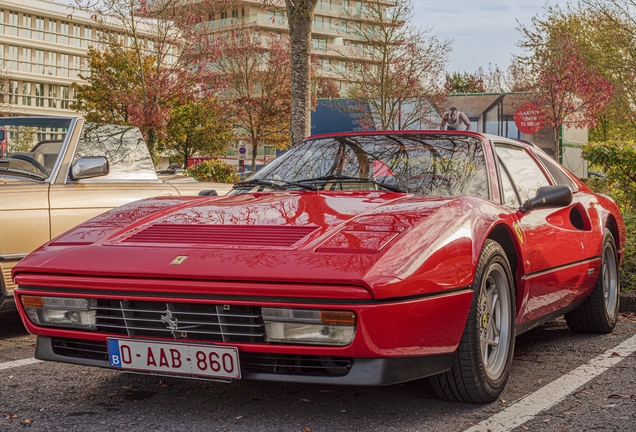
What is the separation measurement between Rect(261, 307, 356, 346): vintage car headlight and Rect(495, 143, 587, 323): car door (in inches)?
58.5

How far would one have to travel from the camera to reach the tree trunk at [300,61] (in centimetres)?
1080

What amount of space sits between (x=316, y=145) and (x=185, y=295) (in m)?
1.91

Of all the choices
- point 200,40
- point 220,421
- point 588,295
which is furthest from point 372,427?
point 200,40

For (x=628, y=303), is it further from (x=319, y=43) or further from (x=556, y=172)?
(x=319, y=43)

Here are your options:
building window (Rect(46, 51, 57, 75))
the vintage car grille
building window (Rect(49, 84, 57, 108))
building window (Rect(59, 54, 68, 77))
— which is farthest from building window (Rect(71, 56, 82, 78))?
the vintage car grille

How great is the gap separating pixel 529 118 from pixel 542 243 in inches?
1285

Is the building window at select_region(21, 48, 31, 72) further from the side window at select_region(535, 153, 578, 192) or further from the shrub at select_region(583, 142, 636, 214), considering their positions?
the side window at select_region(535, 153, 578, 192)

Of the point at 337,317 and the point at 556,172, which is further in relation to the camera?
the point at 556,172

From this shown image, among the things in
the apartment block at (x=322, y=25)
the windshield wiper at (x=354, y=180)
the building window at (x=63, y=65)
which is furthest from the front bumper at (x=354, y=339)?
the apartment block at (x=322, y=25)

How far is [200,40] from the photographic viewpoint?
27.0 m

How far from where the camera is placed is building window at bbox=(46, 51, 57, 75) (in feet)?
236

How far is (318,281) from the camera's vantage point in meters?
3.02

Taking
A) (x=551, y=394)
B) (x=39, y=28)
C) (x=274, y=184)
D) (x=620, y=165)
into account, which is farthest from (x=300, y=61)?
(x=39, y=28)

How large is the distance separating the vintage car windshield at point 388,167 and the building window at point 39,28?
70.7 meters
